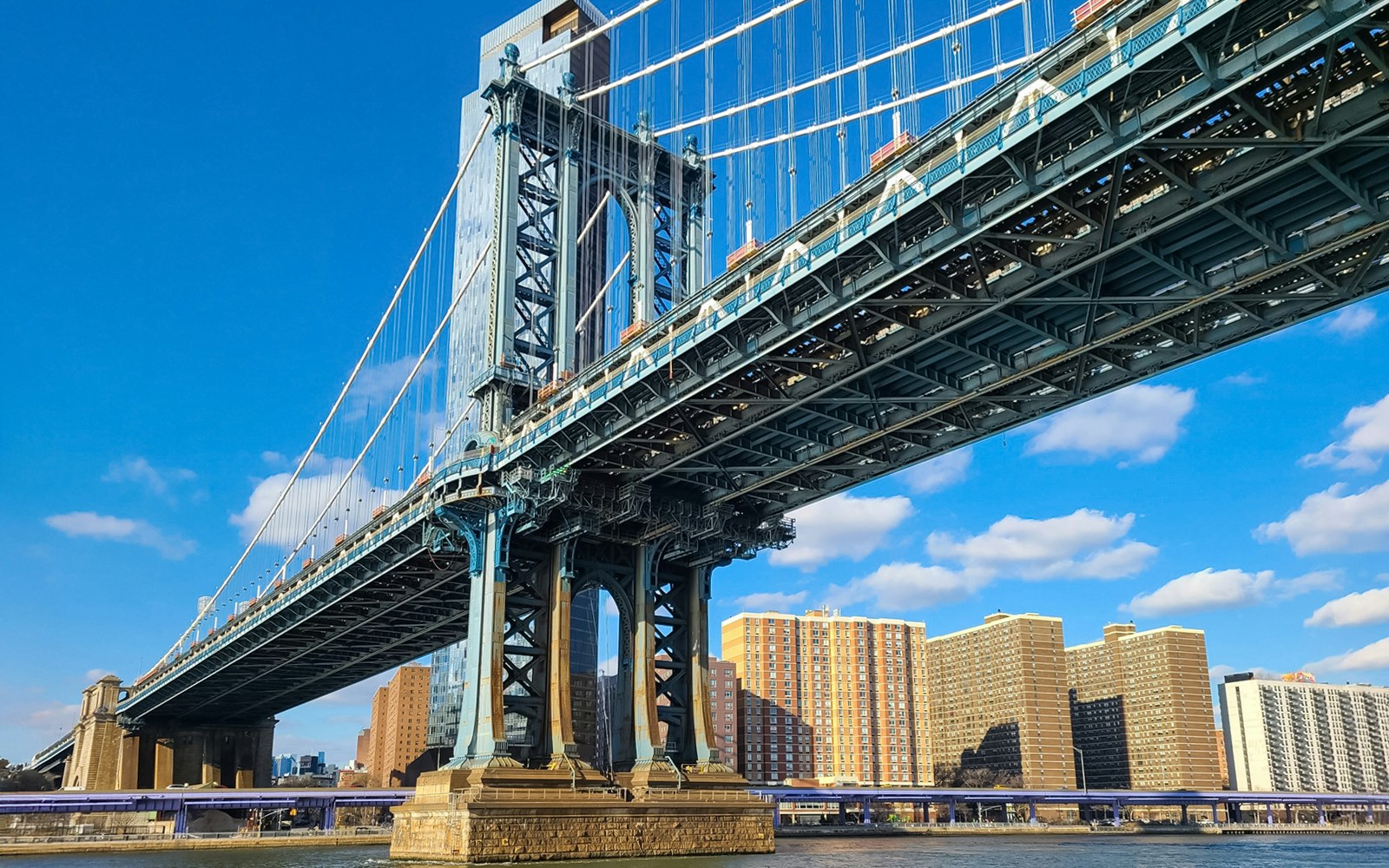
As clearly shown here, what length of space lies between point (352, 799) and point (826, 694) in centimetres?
8489

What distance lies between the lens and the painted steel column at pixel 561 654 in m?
49.6

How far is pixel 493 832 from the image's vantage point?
44.7 m

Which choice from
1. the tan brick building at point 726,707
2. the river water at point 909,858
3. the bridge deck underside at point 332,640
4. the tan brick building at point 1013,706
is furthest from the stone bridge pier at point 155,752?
the tan brick building at point 1013,706

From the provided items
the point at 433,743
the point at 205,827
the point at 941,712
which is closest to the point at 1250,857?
the point at 205,827

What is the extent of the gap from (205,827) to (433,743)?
41078 mm

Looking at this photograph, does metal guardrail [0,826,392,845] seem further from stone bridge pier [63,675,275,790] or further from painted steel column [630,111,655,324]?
painted steel column [630,111,655,324]

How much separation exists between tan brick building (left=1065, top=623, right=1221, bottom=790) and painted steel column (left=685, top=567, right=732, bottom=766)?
14703 cm

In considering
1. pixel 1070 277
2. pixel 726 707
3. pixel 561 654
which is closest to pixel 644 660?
pixel 561 654

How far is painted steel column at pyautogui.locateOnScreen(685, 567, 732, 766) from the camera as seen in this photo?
5478cm

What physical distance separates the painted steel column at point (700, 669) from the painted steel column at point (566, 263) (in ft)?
39.7

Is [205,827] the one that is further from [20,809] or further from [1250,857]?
[1250,857]

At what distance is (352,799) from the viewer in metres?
107

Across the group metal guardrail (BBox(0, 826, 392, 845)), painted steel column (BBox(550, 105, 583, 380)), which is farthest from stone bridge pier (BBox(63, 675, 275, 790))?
painted steel column (BBox(550, 105, 583, 380))

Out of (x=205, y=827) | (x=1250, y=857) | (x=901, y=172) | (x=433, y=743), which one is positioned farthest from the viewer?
(x=433, y=743)
